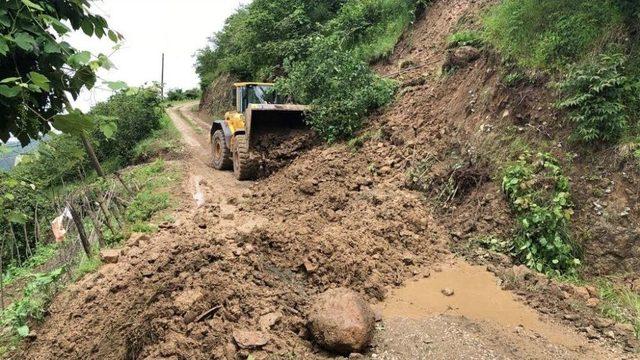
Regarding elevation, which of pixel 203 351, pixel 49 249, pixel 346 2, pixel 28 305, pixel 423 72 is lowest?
pixel 49 249

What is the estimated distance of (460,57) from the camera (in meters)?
8.33

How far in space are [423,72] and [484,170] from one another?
4.05 metres

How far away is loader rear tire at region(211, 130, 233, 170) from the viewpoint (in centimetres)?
1127

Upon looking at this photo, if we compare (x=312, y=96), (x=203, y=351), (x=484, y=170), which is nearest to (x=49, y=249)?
(x=312, y=96)

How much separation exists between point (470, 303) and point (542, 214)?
54.0 inches

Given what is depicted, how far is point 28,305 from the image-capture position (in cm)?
529

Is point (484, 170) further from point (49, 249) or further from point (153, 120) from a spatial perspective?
A: point (153, 120)

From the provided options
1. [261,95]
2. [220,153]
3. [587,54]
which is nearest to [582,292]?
[587,54]

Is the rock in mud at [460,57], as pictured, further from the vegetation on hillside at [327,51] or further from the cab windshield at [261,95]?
the cab windshield at [261,95]

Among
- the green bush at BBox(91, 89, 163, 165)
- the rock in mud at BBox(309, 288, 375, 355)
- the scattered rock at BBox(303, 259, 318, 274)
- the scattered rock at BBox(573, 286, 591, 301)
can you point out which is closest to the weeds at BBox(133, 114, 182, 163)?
the green bush at BBox(91, 89, 163, 165)

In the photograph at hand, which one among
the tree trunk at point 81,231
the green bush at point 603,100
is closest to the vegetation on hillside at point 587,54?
the green bush at point 603,100

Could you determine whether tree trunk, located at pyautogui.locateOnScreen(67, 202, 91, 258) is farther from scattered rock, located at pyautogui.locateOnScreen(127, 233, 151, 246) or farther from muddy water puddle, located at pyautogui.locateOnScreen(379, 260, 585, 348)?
muddy water puddle, located at pyautogui.locateOnScreen(379, 260, 585, 348)

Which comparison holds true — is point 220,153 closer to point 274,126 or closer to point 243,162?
point 243,162

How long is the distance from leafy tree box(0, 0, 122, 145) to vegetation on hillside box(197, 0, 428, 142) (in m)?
7.71
